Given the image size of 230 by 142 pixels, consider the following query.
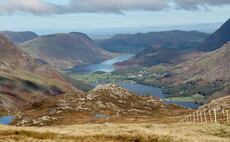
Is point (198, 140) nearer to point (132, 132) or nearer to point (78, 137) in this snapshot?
point (132, 132)

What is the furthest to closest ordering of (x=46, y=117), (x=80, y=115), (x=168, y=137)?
1. (x=80, y=115)
2. (x=46, y=117)
3. (x=168, y=137)

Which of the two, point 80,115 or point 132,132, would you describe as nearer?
point 132,132

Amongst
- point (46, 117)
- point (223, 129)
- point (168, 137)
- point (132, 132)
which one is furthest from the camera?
point (46, 117)

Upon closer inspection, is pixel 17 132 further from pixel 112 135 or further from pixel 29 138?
pixel 112 135

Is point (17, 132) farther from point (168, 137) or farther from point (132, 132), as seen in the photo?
point (168, 137)

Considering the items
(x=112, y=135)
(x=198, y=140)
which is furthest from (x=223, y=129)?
(x=112, y=135)

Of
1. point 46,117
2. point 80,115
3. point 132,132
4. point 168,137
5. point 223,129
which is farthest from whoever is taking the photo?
point 80,115

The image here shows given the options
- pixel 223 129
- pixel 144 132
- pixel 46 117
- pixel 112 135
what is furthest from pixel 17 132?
pixel 46 117

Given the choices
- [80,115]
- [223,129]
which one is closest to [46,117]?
[80,115]
